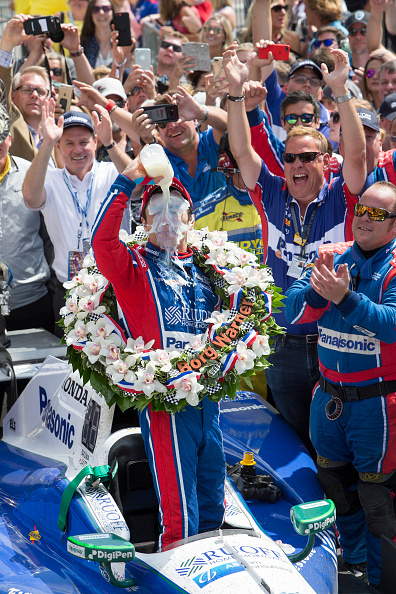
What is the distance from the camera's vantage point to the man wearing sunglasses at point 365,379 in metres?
4.09

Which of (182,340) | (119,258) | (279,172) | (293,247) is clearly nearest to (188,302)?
(182,340)

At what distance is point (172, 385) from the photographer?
11.4ft

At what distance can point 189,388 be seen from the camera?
11.3ft

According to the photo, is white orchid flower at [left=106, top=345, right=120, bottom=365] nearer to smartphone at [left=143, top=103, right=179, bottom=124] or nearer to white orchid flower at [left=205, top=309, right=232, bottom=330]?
white orchid flower at [left=205, top=309, right=232, bottom=330]

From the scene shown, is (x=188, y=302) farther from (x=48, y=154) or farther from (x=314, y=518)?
(x=48, y=154)

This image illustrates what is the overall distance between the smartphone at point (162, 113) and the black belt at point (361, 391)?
2008 mm

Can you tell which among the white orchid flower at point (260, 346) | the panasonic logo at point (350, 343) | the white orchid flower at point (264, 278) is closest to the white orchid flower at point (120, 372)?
the white orchid flower at point (260, 346)

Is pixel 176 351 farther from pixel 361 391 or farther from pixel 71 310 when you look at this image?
pixel 361 391

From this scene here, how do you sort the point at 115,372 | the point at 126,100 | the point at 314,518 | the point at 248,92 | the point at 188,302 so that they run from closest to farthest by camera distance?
1. the point at 314,518
2. the point at 115,372
3. the point at 188,302
4. the point at 248,92
5. the point at 126,100

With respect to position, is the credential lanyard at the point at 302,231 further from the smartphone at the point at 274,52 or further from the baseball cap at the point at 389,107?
the baseball cap at the point at 389,107

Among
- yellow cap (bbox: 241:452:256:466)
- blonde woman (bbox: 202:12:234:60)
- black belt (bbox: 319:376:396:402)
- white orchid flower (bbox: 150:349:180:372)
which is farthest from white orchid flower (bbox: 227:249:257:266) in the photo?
blonde woman (bbox: 202:12:234:60)

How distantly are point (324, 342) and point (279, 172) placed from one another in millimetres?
1666

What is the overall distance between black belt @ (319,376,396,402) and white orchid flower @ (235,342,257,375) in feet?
2.47

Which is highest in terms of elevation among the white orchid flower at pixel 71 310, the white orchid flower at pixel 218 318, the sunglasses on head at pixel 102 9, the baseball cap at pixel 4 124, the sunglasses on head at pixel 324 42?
the sunglasses on head at pixel 102 9
